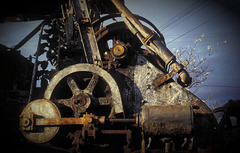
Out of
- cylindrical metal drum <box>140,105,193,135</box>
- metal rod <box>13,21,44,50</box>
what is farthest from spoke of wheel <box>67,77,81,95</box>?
metal rod <box>13,21,44,50</box>

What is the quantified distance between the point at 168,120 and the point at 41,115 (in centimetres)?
255

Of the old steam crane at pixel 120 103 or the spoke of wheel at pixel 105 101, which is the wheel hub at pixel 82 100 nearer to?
the old steam crane at pixel 120 103

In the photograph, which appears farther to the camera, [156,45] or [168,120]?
[156,45]

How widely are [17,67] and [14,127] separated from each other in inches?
107

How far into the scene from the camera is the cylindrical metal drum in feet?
7.29

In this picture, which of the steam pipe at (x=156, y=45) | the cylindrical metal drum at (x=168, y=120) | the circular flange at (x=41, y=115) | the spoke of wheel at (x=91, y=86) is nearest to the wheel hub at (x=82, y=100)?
the spoke of wheel at (x=91, y=86)

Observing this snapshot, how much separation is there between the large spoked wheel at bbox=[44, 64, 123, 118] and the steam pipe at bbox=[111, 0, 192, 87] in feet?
4.34

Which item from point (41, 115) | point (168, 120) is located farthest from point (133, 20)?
point (41, 115)

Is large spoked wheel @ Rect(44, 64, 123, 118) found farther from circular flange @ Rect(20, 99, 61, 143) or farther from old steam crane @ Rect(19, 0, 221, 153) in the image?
circular flange @ Rect(20, 99, 61, 143)

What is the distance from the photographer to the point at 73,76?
340 cm

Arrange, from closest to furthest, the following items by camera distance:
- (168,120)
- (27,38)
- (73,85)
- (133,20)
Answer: (168,120), (73,85), (133,20), (27,38)

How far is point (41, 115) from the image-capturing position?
2.85m

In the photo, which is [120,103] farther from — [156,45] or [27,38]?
[27,38]

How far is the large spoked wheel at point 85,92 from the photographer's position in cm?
304
